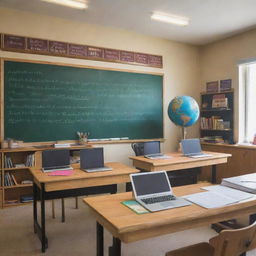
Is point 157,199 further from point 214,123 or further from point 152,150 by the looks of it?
point 214,123

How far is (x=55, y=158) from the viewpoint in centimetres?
299

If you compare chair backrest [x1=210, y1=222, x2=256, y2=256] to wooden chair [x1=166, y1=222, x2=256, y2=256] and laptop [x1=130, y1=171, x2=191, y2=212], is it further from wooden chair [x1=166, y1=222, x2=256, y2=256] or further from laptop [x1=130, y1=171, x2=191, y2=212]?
laptop [x1=130, y1=171, x2=191, y2=212]

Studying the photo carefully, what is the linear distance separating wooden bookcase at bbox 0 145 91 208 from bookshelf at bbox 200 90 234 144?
2.91 meters

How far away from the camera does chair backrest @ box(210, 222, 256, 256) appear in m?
1.30

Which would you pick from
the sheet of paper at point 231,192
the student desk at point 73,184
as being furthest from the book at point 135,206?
the student desk at point 73,184

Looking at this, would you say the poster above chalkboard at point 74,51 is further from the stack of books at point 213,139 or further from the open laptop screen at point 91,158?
the open laptop screen at point 91,158

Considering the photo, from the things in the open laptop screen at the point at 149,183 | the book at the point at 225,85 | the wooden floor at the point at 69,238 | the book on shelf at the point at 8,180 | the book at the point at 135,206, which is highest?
→ the book at the point at 225,85

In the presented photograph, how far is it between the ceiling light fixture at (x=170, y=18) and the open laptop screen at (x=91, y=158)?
102 inches

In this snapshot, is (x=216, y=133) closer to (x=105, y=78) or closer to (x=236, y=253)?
(x=105, y=78)

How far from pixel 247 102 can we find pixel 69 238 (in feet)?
13.8

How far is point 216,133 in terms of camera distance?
223 inches

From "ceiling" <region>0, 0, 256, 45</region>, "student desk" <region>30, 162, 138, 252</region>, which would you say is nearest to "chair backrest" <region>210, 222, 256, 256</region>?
"student desk" <region>30, 162, 138, 252</region>

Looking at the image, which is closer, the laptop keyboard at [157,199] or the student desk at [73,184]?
the laptop keyboard at [157,199]

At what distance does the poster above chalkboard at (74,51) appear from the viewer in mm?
4074
